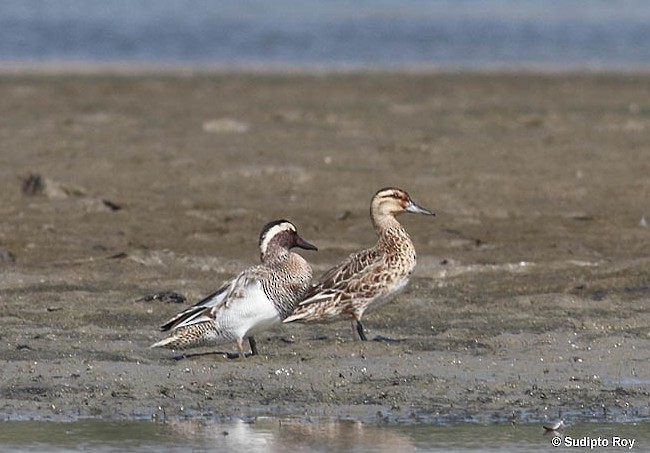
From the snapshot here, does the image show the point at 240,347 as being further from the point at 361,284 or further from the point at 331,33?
the point at 331,33

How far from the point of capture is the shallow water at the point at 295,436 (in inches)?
294

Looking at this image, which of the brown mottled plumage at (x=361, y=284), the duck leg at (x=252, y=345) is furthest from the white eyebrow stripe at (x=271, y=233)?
the duck leg at (x=252, y=345)

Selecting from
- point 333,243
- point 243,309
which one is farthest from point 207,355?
point 333,243

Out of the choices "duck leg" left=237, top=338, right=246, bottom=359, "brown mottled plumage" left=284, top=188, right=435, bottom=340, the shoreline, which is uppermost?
the shoreline

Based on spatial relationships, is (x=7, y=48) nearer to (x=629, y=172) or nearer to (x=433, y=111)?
(x=433, y=111)

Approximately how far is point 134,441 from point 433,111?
46.1 ft

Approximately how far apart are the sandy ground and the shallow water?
0.19 metres

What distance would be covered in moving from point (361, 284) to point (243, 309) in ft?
3.06

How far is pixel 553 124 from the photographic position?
19.6m

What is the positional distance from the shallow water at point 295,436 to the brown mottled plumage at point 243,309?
107 centimetres

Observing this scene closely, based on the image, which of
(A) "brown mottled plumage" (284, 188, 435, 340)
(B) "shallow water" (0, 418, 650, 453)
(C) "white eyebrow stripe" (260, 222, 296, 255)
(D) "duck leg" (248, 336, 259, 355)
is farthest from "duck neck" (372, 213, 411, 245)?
(B) "shallow water" (0, 418, 650, 453)

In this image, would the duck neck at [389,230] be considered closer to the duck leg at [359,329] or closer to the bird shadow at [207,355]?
the duck leg at [359,329]

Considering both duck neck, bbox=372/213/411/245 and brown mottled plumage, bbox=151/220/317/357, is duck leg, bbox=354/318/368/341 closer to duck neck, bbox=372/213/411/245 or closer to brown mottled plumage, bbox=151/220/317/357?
brown mottled plumage, bbox=151/220/317/357

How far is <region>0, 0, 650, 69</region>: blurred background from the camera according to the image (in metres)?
31.7
